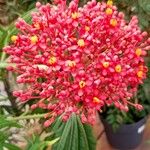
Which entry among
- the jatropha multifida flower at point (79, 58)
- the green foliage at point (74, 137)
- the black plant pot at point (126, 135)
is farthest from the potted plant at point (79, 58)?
the black plant pot at point (126, 135)

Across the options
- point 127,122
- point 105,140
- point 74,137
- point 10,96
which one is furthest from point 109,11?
point 105,140

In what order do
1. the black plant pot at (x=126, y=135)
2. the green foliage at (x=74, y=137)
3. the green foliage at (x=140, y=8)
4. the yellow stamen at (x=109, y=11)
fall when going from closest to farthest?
the yellow stamen at (x=109, y=11) < the green foliage at (x=74, y=137) < the green foliage at (x=140, y=8) < the black plant pot at (x=126, y=135)

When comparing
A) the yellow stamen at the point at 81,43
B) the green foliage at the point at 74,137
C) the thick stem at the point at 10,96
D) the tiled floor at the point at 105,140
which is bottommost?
the tiled floor at the point at 105,140

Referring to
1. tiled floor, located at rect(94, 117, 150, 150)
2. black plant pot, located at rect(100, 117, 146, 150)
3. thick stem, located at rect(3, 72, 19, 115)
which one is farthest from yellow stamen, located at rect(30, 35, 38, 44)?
tiled floor, located at rect(94, 117, 150, 150)

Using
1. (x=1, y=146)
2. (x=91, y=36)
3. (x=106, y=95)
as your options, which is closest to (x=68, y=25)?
(x=91, y=36)

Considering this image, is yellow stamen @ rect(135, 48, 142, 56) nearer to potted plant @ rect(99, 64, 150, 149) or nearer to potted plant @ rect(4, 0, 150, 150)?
potted plant @ rect(4, 0, 150, 150)

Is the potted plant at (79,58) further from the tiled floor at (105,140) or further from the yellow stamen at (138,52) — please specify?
the tiled floor at (105,140)

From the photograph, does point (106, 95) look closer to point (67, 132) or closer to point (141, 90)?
point (67, 132)
